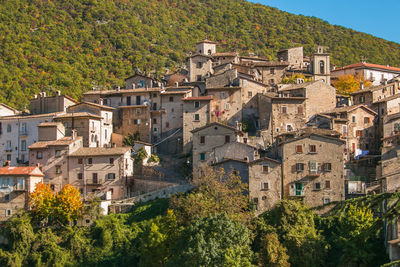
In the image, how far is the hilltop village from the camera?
4772 centimetres

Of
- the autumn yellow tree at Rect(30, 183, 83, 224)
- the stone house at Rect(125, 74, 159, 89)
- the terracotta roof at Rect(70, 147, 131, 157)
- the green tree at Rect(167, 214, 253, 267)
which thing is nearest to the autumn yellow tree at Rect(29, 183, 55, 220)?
the autumn yellow tree at Rect(30, 183, 83, 224)

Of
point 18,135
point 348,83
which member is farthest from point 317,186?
point 18,135

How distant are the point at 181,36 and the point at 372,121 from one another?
67.2 meters

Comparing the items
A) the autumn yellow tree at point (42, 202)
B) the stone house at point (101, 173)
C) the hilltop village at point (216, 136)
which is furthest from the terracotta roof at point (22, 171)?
Result: the stone house at point (101, 173)

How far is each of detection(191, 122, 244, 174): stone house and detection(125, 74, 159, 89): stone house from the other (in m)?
18.0

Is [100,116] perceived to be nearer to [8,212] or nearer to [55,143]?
[55,143]

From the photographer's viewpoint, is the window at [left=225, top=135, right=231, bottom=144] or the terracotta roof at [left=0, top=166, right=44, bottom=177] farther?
the window at [left=225, top=135, right=231, bottom=144]

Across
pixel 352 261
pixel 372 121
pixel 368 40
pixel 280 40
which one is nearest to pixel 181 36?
pixel 280 40

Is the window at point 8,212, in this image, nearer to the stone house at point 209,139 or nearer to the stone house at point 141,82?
the stone house at point 209,139

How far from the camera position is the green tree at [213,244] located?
38844 mm

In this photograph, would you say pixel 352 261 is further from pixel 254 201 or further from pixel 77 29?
pixel 77 29

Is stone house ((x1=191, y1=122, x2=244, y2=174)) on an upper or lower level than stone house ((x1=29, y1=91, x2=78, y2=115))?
lower

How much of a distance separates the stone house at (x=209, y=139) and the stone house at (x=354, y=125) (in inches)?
375

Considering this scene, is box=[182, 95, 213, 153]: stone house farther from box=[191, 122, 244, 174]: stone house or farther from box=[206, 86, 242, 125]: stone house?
box=[191, 122, 244, 174]: stone house
